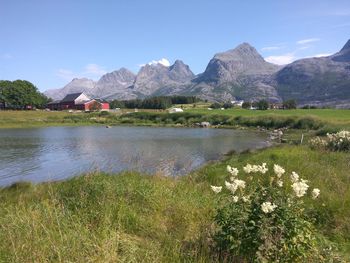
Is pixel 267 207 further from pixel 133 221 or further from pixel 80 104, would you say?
pixel 80 104

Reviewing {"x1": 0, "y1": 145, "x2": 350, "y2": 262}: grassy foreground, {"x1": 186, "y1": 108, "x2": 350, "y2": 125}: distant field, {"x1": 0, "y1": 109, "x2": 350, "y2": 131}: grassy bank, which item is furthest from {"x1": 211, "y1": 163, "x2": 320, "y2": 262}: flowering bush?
{"x1": 0, "y1": 109, "x2": 350, "y2": 131}: grassy bank

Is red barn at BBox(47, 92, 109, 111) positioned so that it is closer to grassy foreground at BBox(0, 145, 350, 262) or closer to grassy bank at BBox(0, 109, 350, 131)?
grassy bank at BBox(0, 109, 350, 131)

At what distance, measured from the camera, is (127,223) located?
8.38 meters

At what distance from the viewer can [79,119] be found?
116688mm

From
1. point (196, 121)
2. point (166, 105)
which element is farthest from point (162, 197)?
point (166, 105)

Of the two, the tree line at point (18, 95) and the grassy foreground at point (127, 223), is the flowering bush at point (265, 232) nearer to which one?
the grassy foreground at point (127, 223)

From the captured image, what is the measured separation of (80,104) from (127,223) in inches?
6460

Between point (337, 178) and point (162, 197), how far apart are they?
22.7ft

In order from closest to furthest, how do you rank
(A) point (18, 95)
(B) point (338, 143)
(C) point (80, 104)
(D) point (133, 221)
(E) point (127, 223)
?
(E) point (127, 223) < (D) point (133, 221) < (B) point (338, 143) < (A) point (18, 95) < (C) point (80, 104)

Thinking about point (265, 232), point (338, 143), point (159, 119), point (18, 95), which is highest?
point (18, 95)

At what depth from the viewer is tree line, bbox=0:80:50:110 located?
13538 cm

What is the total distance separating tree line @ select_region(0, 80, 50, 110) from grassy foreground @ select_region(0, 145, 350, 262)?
137 metres

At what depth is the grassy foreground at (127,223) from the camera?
5812mm

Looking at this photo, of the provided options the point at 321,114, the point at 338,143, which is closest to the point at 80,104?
the point at 321,114
